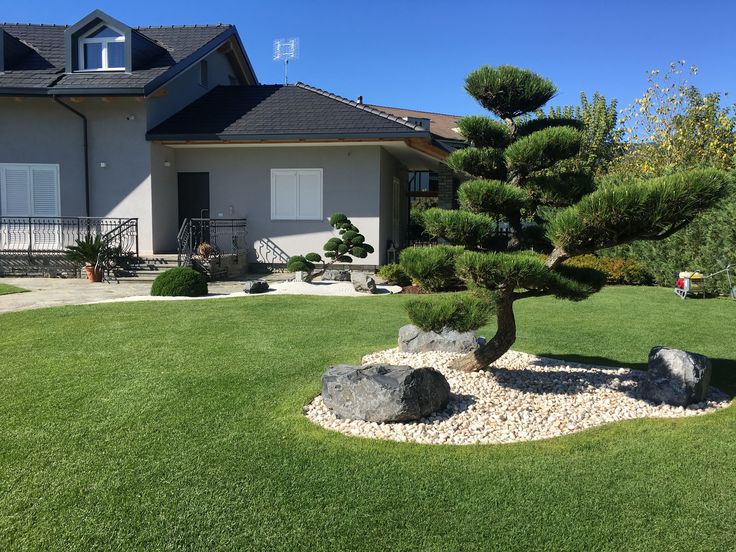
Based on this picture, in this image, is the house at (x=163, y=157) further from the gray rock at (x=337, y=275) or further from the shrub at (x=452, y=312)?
the shrub at (x=452, y=312)

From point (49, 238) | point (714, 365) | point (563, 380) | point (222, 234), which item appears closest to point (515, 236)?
point (563, 380)

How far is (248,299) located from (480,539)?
8.31 meters

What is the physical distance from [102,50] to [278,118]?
5224 millimetres

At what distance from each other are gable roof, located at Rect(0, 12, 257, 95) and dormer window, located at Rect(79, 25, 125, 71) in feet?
1.15

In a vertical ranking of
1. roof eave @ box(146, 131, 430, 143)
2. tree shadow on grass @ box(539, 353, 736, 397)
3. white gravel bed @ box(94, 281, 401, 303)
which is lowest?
tree shadow on grass @ box(539, 353, 736, 397)

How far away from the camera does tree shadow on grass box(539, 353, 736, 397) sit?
5.90 metres

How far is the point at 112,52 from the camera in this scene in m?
16.1

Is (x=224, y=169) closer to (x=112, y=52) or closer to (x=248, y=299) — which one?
(x=112, y=52)

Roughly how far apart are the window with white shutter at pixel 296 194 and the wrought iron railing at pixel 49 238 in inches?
147

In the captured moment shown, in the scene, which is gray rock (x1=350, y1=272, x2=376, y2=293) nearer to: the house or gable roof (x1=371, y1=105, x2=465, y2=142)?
the house

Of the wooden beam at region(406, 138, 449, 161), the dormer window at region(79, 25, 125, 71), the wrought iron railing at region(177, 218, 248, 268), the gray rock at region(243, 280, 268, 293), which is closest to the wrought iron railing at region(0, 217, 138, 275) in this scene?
the wrought iron railing at region(177, 218, 248, 268)

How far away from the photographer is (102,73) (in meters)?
15.8

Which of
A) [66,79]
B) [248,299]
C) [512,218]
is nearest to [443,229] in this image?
[512,218]

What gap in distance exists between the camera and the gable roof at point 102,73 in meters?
15.0
